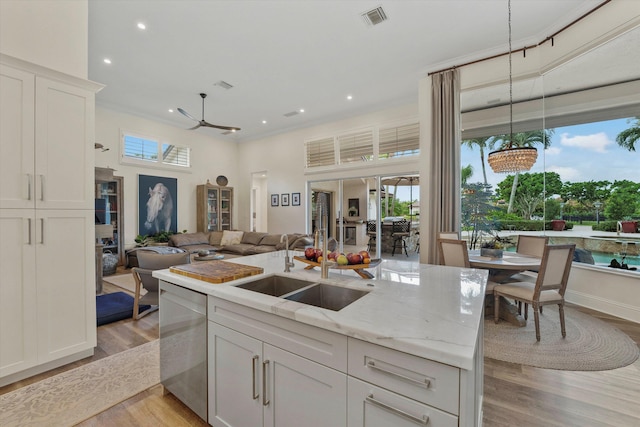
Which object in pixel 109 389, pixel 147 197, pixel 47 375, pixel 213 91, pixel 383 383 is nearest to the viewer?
pixel 383 383

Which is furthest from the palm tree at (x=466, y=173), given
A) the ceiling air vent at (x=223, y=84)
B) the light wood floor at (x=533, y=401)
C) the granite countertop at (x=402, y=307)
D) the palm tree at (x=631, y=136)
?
the ceiling air vent at (x=223, y=84)

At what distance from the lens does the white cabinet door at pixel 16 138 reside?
6.64 ft

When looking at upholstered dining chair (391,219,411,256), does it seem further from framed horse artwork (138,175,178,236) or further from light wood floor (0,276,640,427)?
framed horse artwork (138,175,178,236)

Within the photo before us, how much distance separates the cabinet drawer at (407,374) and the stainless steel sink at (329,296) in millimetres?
526

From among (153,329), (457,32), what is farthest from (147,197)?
(457,32)

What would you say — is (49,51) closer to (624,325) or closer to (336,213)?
(336,213)

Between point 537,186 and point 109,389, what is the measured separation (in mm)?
6210

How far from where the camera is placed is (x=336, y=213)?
268 inches

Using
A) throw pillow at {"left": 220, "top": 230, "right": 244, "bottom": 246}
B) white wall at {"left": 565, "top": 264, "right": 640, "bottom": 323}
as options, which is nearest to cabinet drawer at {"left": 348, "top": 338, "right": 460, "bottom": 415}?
white wall at {"left": 565, "top": 264, "right": 640, "bottom": 323}

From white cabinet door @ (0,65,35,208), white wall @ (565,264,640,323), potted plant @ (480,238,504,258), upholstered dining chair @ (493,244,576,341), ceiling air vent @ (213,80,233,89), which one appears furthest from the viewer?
ceiling air vent @ (213,80,233,89)

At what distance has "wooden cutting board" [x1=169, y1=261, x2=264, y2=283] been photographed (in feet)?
5.44

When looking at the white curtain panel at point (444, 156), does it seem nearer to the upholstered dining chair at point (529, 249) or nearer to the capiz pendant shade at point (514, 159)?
the capiz pendant shade at point (514, 159)

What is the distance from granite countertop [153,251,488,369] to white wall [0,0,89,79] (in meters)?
2.07

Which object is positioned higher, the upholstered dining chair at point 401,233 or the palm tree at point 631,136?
the palm tree at point 631,136
